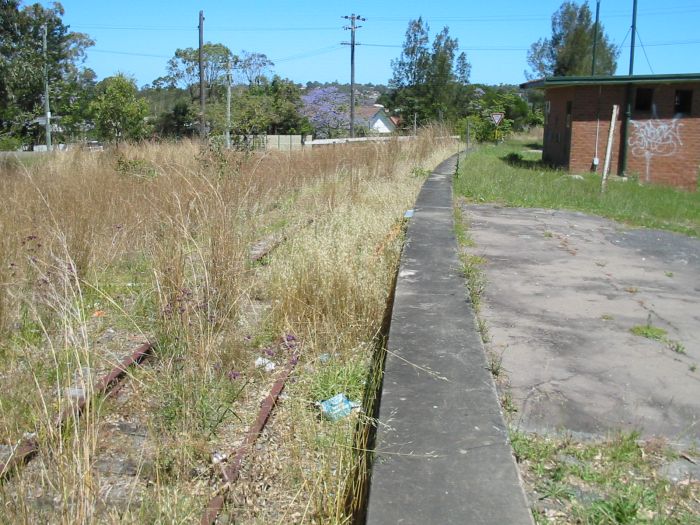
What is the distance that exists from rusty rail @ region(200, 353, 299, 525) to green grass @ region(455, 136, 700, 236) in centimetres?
826

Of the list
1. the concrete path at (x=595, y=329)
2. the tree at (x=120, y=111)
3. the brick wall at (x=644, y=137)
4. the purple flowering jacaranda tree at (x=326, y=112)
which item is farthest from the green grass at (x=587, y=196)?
the purple flowering jacaranda tree at (x=326, y=112)

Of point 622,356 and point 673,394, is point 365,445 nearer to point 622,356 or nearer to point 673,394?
point 673,394

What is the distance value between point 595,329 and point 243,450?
9.14 feet

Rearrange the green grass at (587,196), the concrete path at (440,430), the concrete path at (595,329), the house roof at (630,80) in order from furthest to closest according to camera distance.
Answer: the house roof at (630,80), the green grass at (587,196), the concrete path at (595,329), the concrete path at (440,430)

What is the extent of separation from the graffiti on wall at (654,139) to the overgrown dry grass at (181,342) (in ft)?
47.9

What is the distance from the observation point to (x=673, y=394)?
3594 millimetres

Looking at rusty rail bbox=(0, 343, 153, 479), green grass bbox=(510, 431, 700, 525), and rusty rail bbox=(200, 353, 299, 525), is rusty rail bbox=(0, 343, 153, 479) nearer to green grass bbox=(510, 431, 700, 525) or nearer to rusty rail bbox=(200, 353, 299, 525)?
rusty rail bbox=(200, 353, 299, 525)

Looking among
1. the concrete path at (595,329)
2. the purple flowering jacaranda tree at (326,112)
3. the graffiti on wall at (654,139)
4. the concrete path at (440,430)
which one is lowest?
the concrete path at (595,329)

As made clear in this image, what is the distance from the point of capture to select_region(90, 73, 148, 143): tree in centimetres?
2134

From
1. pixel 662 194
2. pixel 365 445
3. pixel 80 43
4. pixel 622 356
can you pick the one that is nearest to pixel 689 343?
pixel 622 356

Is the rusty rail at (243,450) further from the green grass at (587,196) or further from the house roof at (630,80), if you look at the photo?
the house roof at (630,80)

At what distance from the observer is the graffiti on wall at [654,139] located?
64.5 feet

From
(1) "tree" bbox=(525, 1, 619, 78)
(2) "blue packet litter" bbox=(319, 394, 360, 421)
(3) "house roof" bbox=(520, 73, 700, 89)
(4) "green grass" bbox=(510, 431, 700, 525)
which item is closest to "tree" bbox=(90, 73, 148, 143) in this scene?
(3) "house roof" bbox=(520, 73, 700, 89)

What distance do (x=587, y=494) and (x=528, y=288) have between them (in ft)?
11.1
